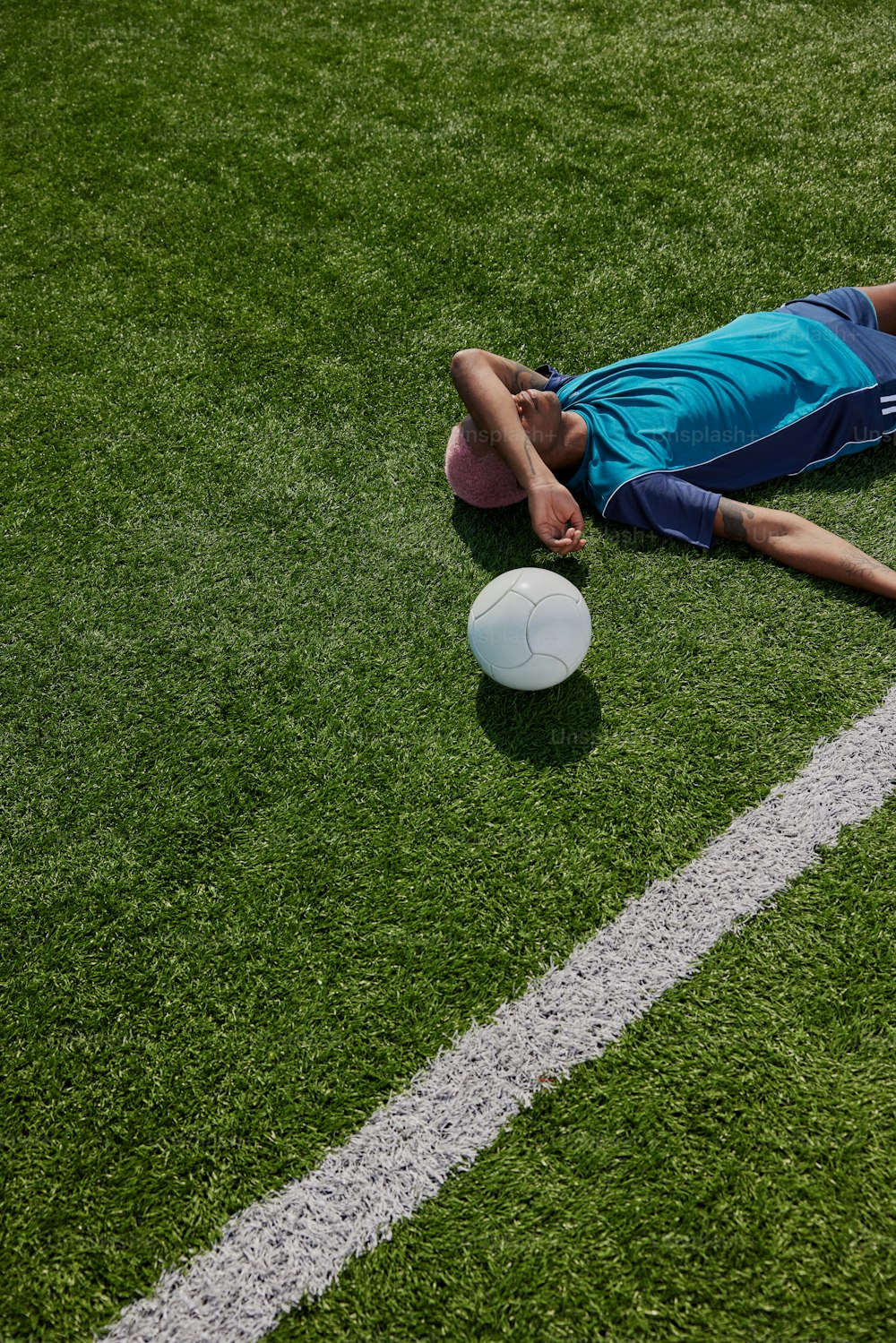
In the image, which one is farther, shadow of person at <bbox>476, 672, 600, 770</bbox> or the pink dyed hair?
the pink dyed hair

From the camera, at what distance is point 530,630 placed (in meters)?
2.80

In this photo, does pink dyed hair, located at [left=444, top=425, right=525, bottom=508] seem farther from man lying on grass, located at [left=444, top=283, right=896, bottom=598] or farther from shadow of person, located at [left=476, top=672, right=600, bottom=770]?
shadow of person, located at [left=476, top=672, right=600, bottom=770]

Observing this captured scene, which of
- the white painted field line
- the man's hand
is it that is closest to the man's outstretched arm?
the man's hand

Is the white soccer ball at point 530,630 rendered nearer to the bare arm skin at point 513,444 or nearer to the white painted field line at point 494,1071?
the bare arm skin at point 513,444

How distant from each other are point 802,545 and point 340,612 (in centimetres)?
178

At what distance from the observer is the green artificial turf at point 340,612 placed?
2.24 meters

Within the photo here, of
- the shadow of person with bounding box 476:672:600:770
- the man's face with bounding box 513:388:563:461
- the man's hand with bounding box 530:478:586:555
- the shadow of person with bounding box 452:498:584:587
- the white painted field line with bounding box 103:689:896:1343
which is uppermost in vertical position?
the man's face with bounding box 513:388:563:461

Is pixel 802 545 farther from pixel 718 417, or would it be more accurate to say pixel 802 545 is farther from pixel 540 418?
pixel 540 418

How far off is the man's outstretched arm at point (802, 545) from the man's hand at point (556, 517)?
0.58 metres

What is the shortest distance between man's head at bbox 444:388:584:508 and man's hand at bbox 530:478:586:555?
266 millimetres

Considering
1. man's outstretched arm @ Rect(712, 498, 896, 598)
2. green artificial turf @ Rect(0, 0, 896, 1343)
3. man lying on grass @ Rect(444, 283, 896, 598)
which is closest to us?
green artificial turf @ Rect(0, 0, 896, 1343)

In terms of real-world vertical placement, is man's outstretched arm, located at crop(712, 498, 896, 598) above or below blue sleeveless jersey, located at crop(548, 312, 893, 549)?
below

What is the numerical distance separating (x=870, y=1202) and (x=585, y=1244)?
25.7 inches

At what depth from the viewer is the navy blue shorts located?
373 centimetres
